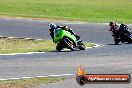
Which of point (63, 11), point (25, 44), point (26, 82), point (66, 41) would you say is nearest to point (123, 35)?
point (66, 41)

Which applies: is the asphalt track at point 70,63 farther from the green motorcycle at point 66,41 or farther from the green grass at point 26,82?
the green motorcycle at point 66,41

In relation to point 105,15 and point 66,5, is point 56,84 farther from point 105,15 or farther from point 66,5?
point 66,5

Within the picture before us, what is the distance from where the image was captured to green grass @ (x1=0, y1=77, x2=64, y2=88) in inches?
540

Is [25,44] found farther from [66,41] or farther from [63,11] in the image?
[63,11]

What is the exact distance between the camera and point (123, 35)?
1005 inches

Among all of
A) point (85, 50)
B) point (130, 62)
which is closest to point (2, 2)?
point (85, 50)

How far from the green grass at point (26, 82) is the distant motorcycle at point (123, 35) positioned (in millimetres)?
10923

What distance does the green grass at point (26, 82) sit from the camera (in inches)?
540

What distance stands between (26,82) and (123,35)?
12075mm

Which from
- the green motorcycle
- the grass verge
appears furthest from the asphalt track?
the grass verge

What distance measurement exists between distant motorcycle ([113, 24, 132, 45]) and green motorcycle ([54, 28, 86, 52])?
3758mm

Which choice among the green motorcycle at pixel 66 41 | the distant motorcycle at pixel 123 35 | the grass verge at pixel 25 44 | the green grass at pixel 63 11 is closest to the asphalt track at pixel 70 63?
the green motorcycle at pixel 66 41

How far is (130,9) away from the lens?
50.2 metres

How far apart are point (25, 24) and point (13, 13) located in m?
8.30
